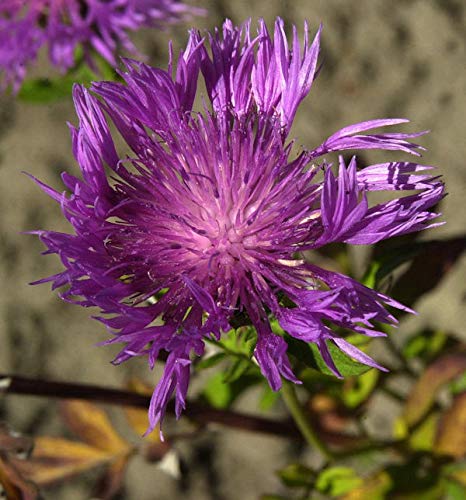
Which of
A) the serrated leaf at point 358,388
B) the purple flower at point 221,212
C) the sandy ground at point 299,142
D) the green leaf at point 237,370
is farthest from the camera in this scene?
the sandy ground at point 299,142

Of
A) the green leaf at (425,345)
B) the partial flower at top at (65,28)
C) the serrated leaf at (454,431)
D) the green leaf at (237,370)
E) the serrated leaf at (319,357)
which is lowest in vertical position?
the serrated leaf at (454,431)

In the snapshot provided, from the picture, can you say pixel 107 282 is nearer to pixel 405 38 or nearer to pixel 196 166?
pixel 196 166

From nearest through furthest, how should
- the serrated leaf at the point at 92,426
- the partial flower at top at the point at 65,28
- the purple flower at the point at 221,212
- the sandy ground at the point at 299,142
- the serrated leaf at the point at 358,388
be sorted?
the purple flower at the point at 221,212 < the partial flower at top at the point at 65,28 < the serrated leaf at the point at 358,388 < the serrated leaf at the point at 92,426 < the sandy ground at the point at 299,142

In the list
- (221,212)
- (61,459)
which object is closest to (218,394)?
(61,459)

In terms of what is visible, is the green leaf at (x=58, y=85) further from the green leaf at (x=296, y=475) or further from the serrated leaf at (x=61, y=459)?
the green leaf at (x=296, y=475)

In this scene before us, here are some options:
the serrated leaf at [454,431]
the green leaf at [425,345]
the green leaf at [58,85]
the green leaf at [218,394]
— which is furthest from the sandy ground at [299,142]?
the green leaf at [58,85]

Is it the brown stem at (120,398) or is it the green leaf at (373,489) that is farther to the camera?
the green leaf at (373,489)

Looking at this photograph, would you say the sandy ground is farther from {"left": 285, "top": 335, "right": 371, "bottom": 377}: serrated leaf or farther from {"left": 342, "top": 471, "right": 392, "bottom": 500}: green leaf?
{"left": 285, "top": 335, "right": 371, "bottom": 377}: serrated leaf
